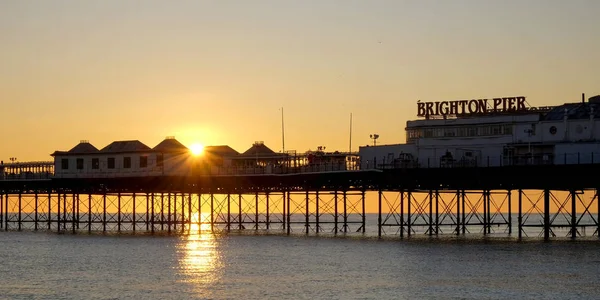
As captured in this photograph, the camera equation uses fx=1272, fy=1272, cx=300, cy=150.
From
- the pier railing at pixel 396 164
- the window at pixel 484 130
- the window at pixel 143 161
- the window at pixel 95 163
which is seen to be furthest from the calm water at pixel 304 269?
the window at pixel 95 163

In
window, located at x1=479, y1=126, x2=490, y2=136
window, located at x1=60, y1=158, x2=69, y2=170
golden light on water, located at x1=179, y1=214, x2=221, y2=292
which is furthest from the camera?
window, located at x1=60, y1=158, x2=69, y2=170

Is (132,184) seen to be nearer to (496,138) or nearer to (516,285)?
(496,138)

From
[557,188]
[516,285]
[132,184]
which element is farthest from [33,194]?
[516,285]

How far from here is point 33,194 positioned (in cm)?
15638

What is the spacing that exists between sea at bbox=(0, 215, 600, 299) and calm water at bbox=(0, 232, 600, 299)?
7cm

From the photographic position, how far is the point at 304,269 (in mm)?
85188

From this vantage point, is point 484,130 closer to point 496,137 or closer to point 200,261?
point 496,137

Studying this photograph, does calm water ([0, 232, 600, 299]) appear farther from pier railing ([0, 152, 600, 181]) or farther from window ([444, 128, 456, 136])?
window ([444, 128, 456, 136])

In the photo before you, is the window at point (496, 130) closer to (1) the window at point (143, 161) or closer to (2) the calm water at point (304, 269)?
(2) the calm water at point (304, 269)

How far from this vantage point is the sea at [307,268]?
71.3m

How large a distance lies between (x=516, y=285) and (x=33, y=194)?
94415 mm

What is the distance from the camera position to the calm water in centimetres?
7125

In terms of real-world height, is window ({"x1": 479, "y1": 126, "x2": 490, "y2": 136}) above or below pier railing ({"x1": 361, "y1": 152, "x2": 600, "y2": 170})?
above

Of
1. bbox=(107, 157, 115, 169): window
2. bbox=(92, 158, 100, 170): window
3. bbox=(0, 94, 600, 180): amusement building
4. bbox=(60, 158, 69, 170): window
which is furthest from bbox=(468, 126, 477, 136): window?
bbox=(60, 158, 69, 170): window
